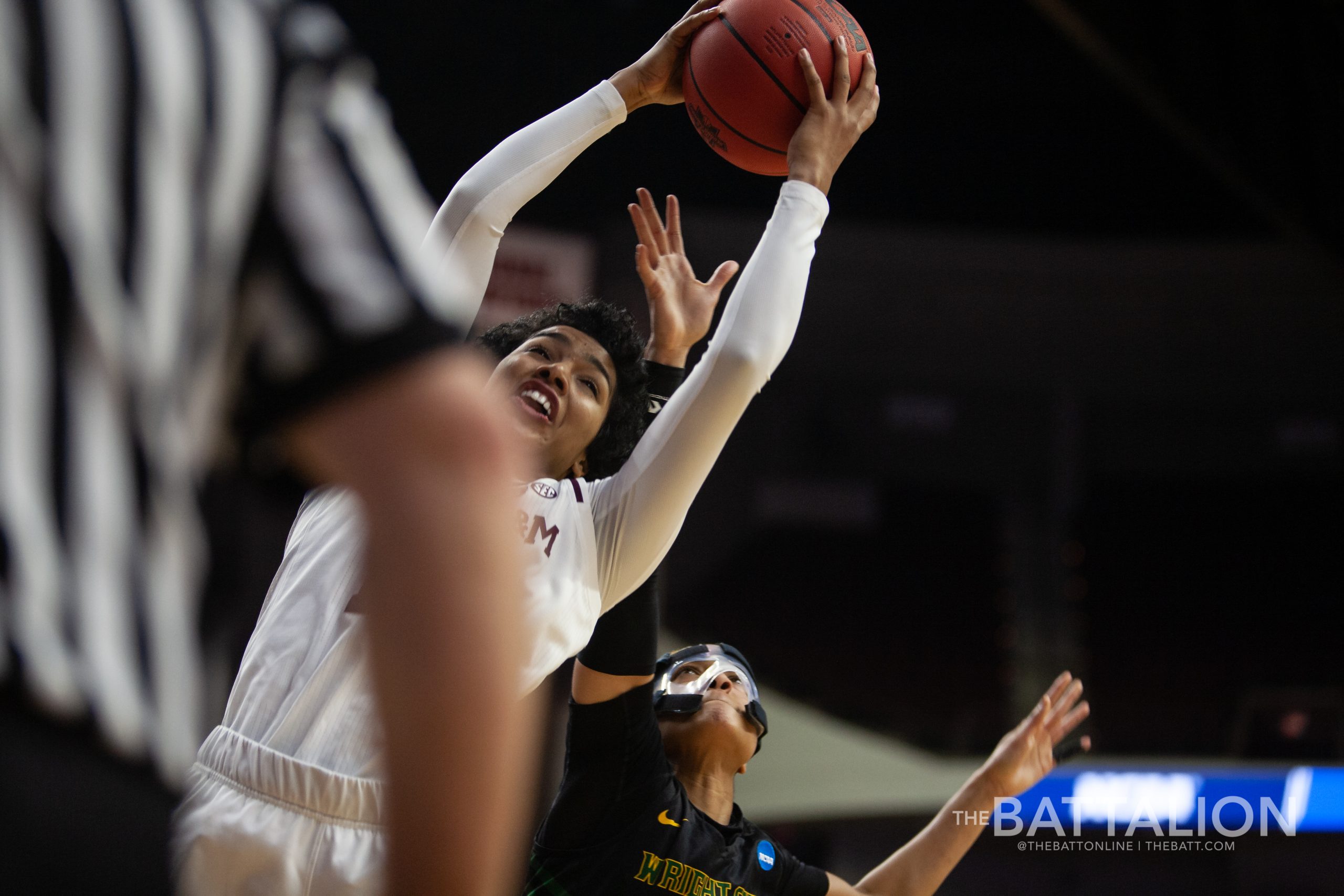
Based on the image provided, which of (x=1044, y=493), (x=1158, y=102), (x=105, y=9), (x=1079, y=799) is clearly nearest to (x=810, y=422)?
(x=1044, y=493)

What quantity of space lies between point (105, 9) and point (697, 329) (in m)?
2.00

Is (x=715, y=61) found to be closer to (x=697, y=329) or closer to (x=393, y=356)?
(x=697, y=329)

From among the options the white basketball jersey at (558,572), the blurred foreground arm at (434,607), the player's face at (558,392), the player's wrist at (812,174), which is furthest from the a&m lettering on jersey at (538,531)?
the blurred foreground arm at (434,607)

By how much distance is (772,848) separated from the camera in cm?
297

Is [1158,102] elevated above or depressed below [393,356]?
above

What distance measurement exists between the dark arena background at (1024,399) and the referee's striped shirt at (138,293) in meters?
6.52

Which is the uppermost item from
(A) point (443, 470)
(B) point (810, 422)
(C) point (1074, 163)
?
(C) point (1074, 163)

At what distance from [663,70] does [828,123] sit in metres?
0.68

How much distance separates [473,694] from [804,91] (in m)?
2.02

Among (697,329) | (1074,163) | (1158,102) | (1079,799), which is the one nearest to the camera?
(697,329)

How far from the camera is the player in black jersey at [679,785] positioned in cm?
247

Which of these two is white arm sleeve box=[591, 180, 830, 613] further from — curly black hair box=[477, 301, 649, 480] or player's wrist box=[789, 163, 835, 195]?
curly black hair box=[477, 301, 649, 480]

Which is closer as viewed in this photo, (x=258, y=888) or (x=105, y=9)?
(x=105, y=9)

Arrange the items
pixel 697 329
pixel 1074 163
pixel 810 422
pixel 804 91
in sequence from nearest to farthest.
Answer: pixel 804 91, pixel 697 329, pixel 1074 163, pixel 810 422
